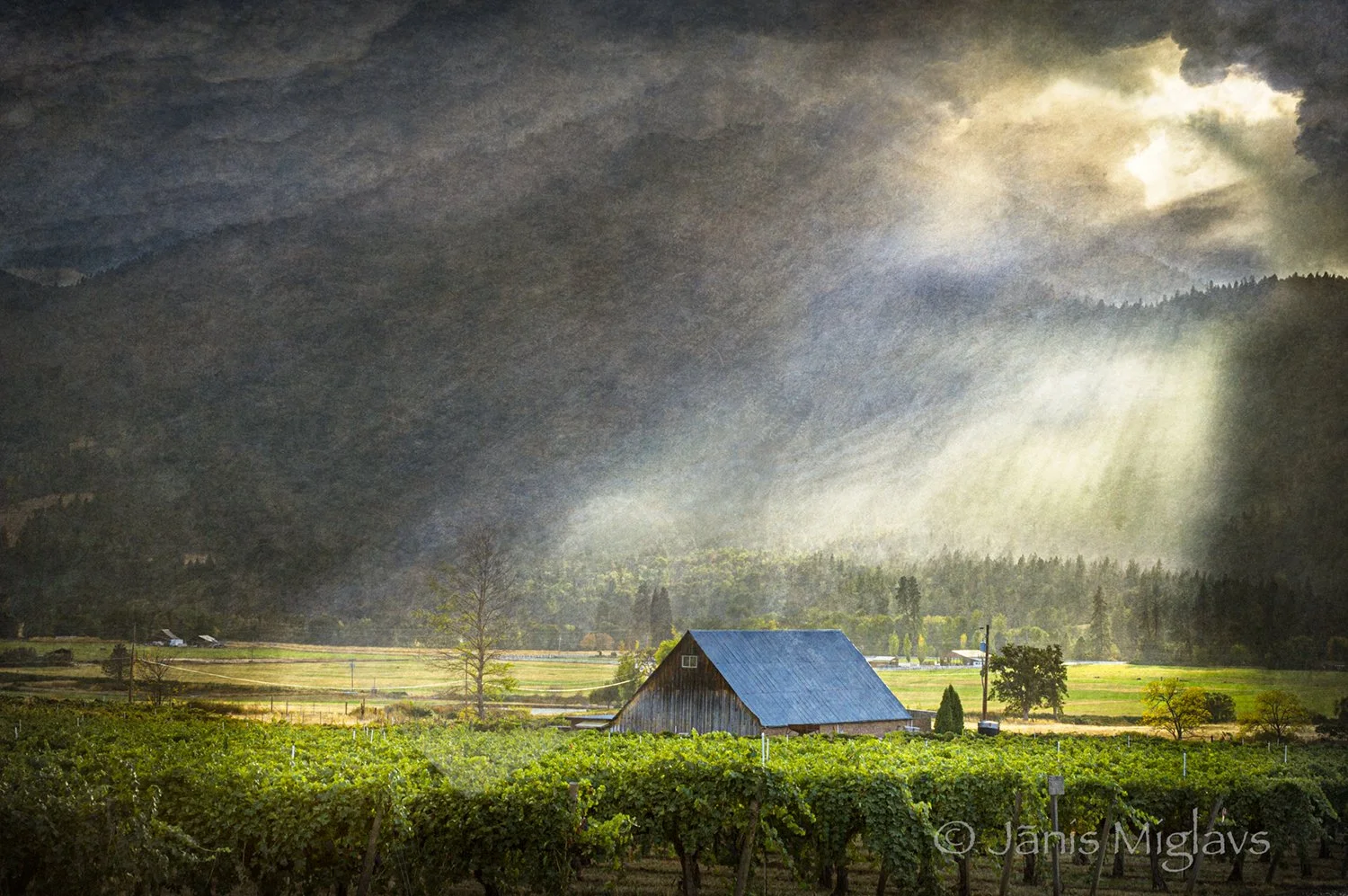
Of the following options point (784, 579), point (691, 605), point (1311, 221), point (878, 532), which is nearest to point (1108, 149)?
point (1311, 221)

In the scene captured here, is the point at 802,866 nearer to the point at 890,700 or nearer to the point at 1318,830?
the point at 1318,830

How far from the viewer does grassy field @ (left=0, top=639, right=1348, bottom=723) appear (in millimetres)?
22719

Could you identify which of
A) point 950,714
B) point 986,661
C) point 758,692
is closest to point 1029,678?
point 986,661

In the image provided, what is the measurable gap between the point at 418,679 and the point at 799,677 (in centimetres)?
888

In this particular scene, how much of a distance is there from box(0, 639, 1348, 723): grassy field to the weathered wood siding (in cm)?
526

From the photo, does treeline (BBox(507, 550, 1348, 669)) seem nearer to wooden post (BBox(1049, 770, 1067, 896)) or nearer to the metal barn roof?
the metal barn roof

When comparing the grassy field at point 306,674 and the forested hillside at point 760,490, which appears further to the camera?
the forested hillside at point 760,490

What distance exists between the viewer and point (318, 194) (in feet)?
84.2

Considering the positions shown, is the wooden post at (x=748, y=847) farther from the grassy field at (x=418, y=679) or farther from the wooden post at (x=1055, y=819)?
the grassy field at (x=418, y=679)

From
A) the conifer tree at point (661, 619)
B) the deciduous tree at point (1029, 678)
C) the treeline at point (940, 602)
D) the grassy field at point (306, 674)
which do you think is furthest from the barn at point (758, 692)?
the conifer tree at point (661, 619)

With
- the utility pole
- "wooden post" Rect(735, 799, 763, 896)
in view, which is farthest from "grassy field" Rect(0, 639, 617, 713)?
"wooden post" Rect(735, 799, 763, 896)

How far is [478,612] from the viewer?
2756 cm

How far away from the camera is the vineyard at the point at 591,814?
9.62 metres

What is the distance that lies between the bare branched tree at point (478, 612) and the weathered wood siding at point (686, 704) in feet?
16.5
